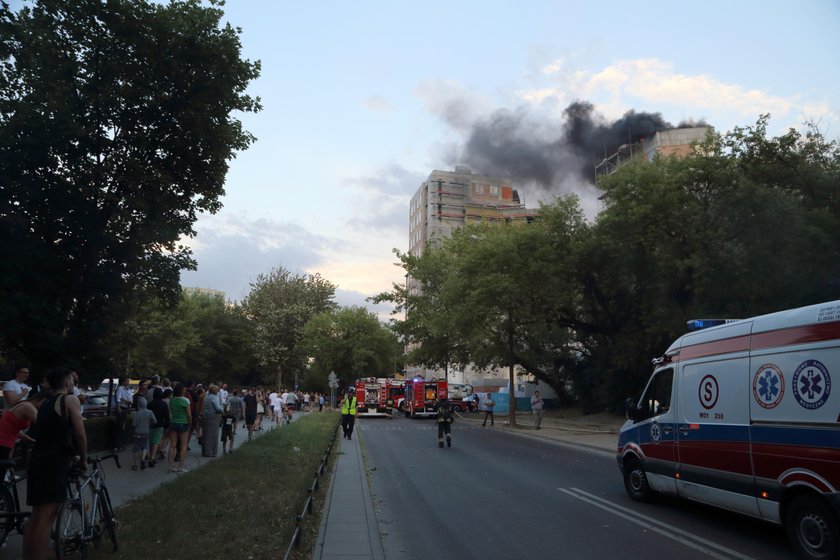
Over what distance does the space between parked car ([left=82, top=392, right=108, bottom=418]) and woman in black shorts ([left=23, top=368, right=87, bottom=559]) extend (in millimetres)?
20820

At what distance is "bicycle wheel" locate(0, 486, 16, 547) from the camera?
6.24m

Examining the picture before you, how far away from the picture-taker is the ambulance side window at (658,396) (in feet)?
31.8

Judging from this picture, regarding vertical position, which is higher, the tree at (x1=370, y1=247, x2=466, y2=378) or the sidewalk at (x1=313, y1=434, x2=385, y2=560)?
the tree at (x1=370, y1=247, x2=466, y2=378)

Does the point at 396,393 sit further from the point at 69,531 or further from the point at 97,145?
the point at 69,531

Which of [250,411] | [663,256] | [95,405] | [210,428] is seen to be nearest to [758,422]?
[210,428]

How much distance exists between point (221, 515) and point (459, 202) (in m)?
90.5

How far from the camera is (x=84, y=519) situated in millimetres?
6223

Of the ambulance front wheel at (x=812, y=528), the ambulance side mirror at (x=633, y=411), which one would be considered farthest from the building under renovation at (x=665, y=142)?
the ambulance front wheel at (x=812, y=528)

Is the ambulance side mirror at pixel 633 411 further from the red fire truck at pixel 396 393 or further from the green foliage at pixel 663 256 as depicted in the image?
the red fire truck at pixel 396 393

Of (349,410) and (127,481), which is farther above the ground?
(349,410)

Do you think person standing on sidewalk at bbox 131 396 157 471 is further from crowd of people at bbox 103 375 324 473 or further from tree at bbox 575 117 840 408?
tree at bbox 575 117 840 408

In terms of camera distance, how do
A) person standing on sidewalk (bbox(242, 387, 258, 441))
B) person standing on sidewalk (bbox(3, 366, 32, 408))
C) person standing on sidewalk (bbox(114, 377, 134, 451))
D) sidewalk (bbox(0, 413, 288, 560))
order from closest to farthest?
sidewalk (bbox(0, 413, 288, 560)) → person standing on sidewalk (bbox(3, 366, 32, 408)) → person standing on sidewalk (bbox(114, 377, 134, 451)) → person standing on sidewalk (bbox(242, 387, 258, 441))

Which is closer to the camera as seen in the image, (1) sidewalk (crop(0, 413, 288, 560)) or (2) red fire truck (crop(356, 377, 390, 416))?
(1) sidewalk (crop(0, 413, 288, 560))

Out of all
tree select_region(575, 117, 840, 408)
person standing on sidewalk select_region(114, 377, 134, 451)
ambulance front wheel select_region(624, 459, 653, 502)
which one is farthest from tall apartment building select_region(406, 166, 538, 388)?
ambulance front wheel select_region(624, 459, 653, 502)
